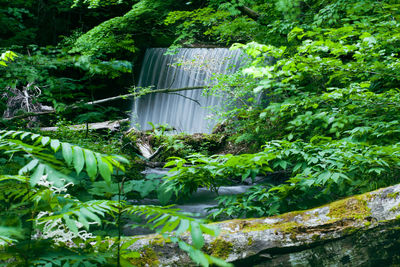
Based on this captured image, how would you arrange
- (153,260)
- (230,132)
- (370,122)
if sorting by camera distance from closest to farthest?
(153,260)
(370,122)
(230,132)

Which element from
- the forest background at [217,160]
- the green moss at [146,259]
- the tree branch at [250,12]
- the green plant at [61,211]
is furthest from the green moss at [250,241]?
the tree branch at [250,12]

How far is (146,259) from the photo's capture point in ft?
5.86

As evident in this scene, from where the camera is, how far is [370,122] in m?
3.31

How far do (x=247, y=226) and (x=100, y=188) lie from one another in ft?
4.70

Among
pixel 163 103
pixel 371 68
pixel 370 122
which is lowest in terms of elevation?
pixel 163 103

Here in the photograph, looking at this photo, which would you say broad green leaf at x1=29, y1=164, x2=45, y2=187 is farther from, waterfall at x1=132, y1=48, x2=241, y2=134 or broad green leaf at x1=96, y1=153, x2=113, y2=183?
waterfall at x1=132, y1=48, x2=241, y2=134

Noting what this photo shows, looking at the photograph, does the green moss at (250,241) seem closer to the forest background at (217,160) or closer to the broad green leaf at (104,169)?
the forest background at (217,160)

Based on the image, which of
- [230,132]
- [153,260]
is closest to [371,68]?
[153,260]

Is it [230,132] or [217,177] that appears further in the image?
[230,132]

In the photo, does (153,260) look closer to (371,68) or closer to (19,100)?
(371,68)

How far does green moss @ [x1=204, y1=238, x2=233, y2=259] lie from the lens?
1845 millimetres

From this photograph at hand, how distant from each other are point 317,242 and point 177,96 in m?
11.2

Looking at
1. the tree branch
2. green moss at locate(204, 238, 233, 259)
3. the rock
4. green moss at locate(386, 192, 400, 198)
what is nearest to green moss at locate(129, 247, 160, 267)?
the rock

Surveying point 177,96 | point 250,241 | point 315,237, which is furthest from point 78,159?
point 177,96
